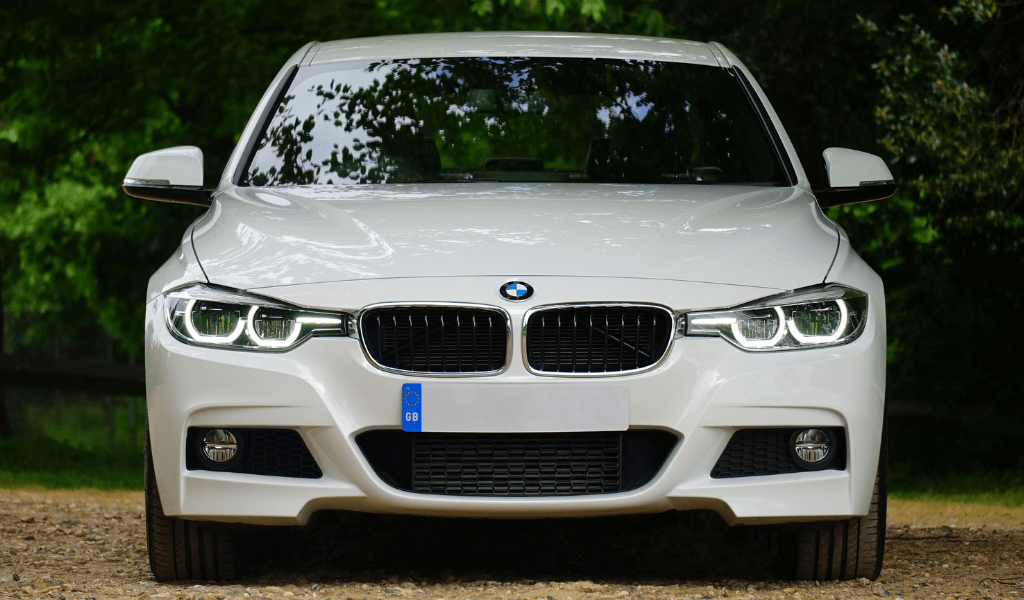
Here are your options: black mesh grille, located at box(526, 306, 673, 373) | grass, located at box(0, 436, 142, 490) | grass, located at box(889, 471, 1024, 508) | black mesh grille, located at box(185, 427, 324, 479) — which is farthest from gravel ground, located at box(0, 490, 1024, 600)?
grass, located at box(0, 436, 142, 490)

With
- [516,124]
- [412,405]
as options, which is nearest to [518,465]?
[412,405]

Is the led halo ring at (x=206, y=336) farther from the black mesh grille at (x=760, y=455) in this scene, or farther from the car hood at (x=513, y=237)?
the black mesh grille at (x=760, y=455)

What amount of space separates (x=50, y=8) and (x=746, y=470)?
36.1 ft

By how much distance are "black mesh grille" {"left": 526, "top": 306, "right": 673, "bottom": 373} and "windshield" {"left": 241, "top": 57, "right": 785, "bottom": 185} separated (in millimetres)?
1256

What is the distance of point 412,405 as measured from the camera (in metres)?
3.71

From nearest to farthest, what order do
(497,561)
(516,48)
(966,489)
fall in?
1. (497,561)
2. (516,48)
3. (966,489)

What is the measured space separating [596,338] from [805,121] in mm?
9008

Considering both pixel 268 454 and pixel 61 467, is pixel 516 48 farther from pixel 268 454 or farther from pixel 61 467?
pixel 61 467

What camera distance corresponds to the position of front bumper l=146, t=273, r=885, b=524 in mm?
3729

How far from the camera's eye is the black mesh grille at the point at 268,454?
151 inches

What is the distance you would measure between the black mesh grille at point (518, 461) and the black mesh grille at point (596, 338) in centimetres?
20

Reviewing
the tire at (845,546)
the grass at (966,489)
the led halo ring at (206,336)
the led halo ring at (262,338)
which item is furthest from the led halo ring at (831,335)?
the grass at (966,489)

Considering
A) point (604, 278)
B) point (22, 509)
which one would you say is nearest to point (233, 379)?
point (604, 278)

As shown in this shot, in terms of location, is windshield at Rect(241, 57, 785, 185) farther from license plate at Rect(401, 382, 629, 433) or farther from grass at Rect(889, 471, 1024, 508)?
grass at Rect(889, 471, 1024, 508)
